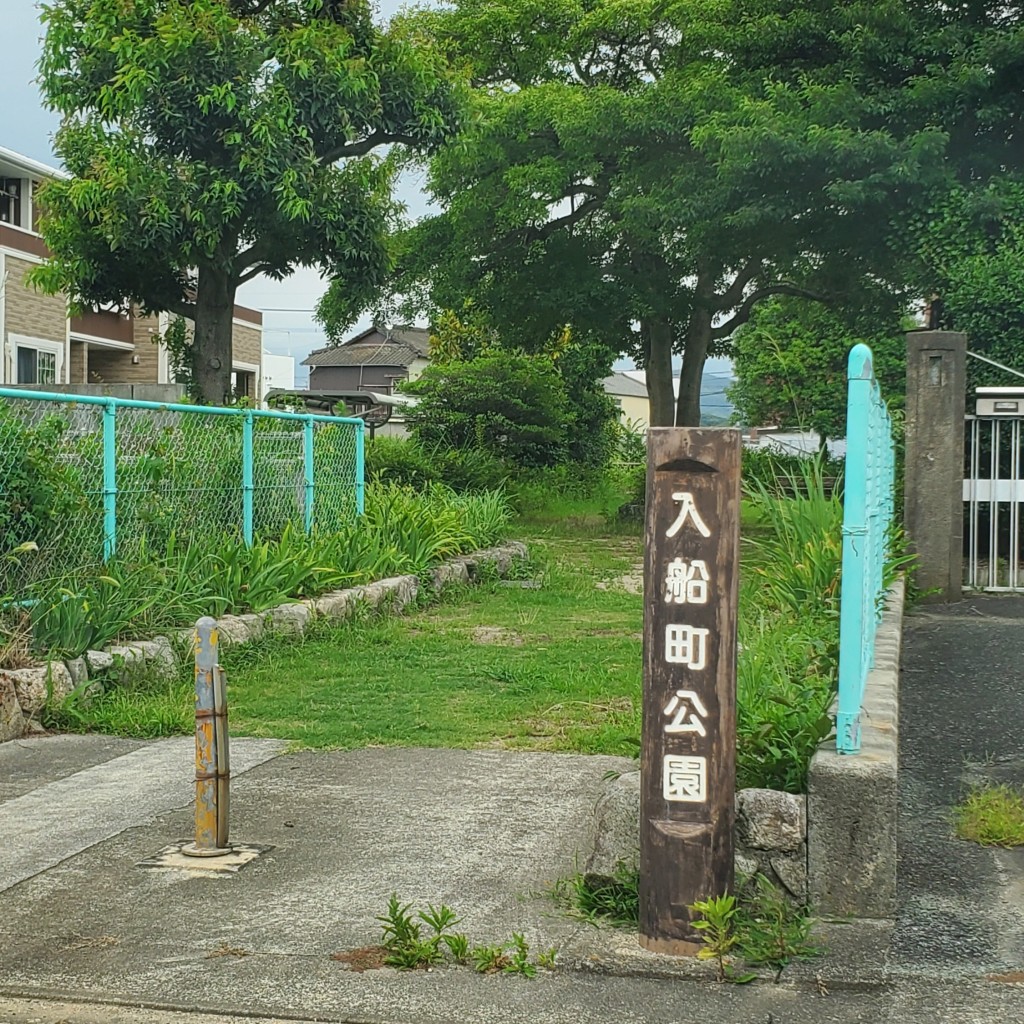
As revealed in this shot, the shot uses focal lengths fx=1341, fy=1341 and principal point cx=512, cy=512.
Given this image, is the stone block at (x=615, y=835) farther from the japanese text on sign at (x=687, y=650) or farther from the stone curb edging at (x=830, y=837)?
the japanese text on sign at (x=687, y=650)

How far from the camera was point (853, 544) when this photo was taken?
4383 mm

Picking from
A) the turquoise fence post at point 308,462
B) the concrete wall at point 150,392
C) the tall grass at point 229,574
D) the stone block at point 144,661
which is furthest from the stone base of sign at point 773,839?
the concrete wall at point 150,392

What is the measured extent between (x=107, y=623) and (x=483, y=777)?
3.01m

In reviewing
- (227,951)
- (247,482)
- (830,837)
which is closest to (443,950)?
(227,951)

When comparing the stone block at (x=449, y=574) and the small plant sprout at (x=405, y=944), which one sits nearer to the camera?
the small plant sprout at (x=405, y=944)

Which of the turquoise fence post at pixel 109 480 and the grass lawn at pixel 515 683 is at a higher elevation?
the turquoise fence post at pixel 109 480

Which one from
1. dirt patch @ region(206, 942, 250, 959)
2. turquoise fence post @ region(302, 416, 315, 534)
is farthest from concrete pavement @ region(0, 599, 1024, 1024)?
turquoise fence post @ region(302, 416, 315, 534)

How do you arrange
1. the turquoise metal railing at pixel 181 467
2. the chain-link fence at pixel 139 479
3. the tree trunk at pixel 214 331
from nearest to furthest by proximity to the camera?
the chain-link fence at pixel 139 479
the turquoise metal railing at pixel 181 467
the tree trunk at pixel 214 331

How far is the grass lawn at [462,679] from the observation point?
6.93 metres

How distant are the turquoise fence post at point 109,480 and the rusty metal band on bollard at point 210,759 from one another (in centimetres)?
382

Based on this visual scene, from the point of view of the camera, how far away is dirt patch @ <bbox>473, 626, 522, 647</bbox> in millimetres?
10062

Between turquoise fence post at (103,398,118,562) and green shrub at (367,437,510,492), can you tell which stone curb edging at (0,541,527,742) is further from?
green shrub at (367,437,510,492)

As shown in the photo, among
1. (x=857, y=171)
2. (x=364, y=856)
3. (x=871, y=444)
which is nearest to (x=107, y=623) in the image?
(x=364, y=856)

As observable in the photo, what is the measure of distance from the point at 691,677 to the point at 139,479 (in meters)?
6.10
